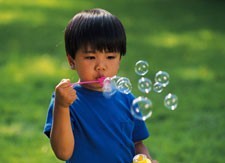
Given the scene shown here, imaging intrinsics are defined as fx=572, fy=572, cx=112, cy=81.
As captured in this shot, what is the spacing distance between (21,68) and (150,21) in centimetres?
299

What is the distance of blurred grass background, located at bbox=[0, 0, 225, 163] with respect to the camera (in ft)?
13.2

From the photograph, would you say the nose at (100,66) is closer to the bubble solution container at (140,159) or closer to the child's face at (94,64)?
the child's face at (94,64)

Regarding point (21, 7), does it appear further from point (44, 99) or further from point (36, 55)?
point (44, 99)

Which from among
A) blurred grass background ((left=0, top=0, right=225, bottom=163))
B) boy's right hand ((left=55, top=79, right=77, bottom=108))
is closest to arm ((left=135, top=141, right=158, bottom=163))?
boy's right hand ((left=55, top=79, right=77, bottom=108))

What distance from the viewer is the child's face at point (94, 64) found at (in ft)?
6.89

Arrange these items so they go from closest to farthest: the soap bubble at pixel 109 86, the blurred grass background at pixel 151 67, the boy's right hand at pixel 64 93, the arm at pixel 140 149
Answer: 1. the boy's right hand at pixel 64 93
2. the soap bubble at pixel 109 86
3. the arm at pixel 140 149
4. the blurred grass background at pixel 151 67

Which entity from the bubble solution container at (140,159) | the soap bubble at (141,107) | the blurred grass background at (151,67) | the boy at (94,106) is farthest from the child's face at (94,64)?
the blurred grass background at (151,67)

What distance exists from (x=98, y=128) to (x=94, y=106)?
0.09m

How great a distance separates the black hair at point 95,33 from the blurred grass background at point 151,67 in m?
1.70

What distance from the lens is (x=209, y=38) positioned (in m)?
7.16

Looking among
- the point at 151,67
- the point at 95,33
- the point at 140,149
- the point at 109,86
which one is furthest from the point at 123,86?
the point at 151,67


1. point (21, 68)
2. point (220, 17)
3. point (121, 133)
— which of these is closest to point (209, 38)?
point (220, 17)

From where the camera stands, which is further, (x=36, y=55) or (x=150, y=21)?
(x=150, y=21)

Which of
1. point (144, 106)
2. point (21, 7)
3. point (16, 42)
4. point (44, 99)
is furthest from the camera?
point (21, 7)
